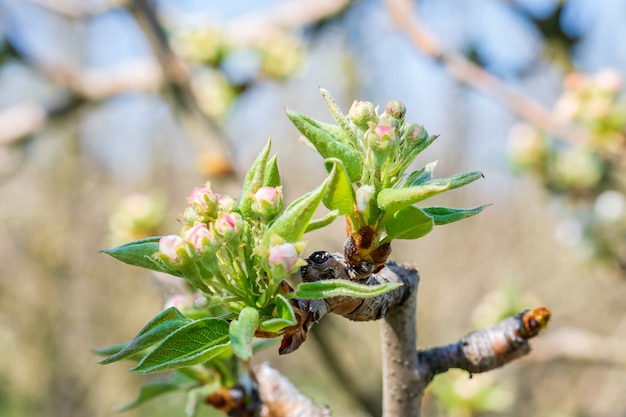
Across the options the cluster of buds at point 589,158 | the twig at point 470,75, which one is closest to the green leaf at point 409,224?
the twig at point 470,75

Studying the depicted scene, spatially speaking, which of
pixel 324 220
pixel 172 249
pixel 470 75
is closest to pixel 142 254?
pixel 172 249

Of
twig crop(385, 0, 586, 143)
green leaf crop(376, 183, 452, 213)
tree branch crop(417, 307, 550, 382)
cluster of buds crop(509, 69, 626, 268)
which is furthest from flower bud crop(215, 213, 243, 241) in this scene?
cluster of buds crop(509, 69, 626, 268)

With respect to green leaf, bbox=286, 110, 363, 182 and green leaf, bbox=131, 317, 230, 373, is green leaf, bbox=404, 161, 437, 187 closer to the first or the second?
green leaf, bbox=286, 110, 363, 182

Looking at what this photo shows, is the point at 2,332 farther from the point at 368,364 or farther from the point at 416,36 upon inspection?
the point at 416,36

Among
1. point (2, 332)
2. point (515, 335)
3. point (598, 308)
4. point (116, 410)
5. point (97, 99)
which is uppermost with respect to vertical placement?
point (2, 332)

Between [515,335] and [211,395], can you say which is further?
[211,395]

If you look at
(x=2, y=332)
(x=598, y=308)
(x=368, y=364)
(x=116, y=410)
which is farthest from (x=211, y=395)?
(x=2, y=332)

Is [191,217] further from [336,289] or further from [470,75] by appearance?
[470,75]
